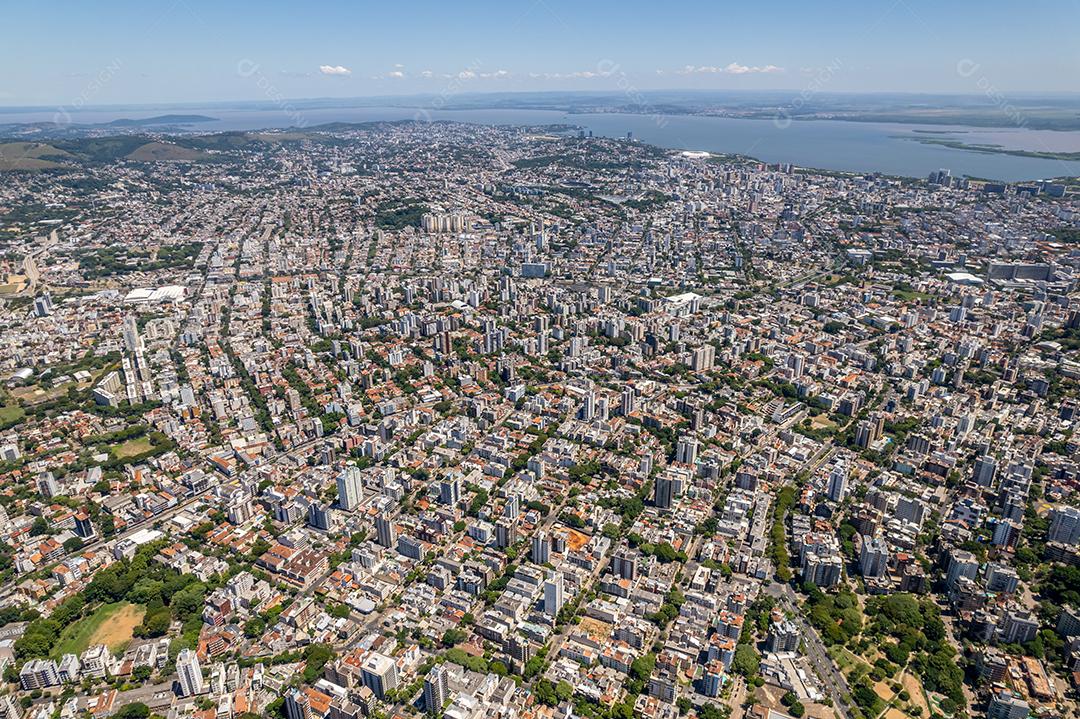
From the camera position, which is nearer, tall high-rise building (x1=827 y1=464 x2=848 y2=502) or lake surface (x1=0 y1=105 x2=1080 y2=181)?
A: tall high-rise building (x1=827 y1=464 x2=848 y2=502)

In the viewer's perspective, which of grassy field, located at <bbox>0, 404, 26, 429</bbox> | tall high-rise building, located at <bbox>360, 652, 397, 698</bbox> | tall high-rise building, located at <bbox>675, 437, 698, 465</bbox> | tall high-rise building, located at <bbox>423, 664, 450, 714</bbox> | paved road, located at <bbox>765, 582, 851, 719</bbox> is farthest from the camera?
grassy field, located at <bbox>0, 404, 26, 429</bbox>

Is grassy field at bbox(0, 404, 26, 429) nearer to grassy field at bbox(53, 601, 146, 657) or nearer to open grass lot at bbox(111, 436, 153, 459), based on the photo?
open grass lot at bbox(111, 436, 153, 459)

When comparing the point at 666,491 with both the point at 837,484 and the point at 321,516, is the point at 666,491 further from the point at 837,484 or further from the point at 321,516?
the point at 321,516

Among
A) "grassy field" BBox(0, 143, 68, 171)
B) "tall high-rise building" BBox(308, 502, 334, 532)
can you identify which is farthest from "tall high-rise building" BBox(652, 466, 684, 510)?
"grassy field" BBox(0, 143, 68, 171)

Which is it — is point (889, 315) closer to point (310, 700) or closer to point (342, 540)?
point (342, 540)

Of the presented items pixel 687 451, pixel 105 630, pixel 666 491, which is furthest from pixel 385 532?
pixel 687 451

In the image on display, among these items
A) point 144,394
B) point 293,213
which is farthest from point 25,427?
point 293,213
